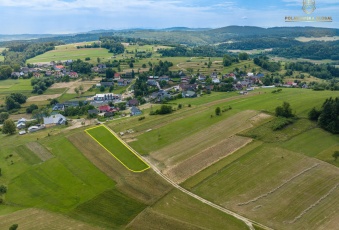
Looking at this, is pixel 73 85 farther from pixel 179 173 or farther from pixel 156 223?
pixel 156 223

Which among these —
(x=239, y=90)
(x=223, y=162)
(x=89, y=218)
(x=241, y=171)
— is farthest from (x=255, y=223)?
(x=239, y=90)

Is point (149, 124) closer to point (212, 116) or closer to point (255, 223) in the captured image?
point (212, 116)

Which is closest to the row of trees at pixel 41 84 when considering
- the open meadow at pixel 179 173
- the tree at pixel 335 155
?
the open meadow at pixel 179 173

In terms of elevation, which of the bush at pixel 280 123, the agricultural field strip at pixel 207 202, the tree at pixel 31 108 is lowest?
the agricultural field strip at pixel 207 202

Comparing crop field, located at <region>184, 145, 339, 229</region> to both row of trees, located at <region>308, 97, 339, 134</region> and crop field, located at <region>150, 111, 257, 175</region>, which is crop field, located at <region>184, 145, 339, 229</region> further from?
row of trees, located at <region>308, 97, 339, 134</region>

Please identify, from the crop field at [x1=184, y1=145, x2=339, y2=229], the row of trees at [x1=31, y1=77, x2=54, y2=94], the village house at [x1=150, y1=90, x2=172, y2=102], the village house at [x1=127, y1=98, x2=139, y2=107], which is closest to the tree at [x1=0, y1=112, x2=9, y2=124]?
the row of trees at [x1=31, y1=77, x2=54, y2=94]

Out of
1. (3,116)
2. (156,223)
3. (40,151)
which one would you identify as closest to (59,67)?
(3,116)

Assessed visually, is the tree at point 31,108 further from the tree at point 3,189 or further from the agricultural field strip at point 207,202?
the agricultural field strip at point 207,202
